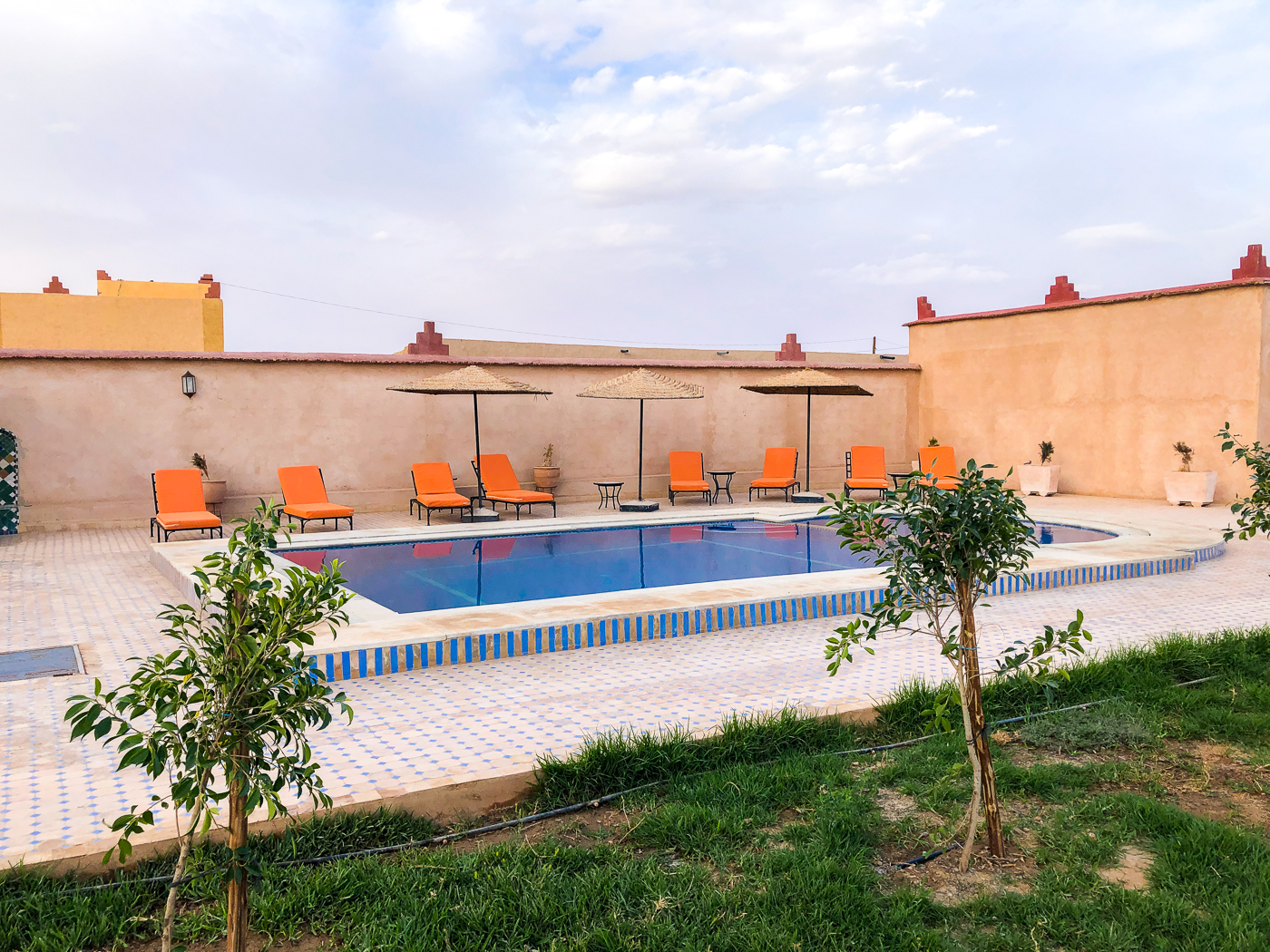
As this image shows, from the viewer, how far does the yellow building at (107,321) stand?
2381cm

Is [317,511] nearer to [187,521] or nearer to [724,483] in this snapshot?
[187,521]

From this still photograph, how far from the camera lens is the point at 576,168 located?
22266mm

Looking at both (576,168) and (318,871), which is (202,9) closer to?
(576,168)

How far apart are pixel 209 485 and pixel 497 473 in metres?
3.68

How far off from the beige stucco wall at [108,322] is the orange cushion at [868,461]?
59.6 ft

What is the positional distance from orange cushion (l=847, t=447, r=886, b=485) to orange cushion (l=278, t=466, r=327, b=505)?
7955mm

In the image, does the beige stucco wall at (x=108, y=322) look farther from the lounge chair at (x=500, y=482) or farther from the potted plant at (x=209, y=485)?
the lounge chair at (x=500, y=482)

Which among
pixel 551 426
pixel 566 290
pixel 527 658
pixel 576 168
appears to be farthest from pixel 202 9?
pixel 566 290

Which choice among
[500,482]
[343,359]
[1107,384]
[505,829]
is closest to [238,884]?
[505,829]

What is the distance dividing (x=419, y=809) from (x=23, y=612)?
487cm

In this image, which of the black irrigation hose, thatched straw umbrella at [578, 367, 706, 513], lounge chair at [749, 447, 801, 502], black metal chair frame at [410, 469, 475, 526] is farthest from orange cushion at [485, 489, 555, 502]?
the black irrigation hose

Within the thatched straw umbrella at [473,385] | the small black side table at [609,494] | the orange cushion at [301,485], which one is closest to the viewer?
the orange cushion at [301,485]

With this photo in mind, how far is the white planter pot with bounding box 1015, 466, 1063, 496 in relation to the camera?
14312 millimetres

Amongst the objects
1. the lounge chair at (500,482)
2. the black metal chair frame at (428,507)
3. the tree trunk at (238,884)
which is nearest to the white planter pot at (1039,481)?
the lounge chair at (500,482)
